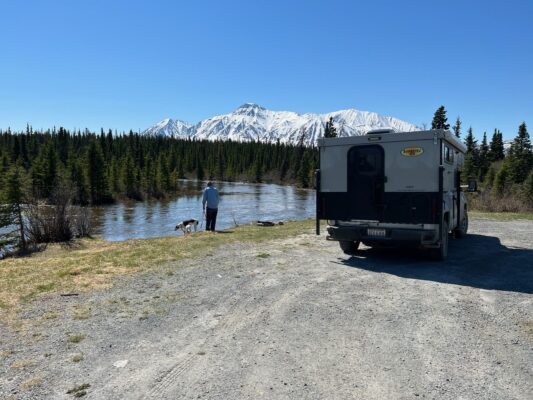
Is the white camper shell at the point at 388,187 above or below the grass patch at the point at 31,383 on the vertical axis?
above

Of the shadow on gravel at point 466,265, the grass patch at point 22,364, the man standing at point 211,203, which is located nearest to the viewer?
the grass patch at point 22,364

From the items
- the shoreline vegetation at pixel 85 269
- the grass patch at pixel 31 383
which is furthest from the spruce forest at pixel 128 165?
the grass patch at pixel 31 383

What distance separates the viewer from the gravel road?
3.77m

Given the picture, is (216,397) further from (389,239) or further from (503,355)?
(389,239)

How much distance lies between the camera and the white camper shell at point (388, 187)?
8531 mm

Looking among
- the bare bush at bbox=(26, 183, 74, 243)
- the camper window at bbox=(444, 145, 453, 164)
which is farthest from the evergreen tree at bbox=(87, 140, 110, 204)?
the camper window at bbox=(444, 145, 453, 164)

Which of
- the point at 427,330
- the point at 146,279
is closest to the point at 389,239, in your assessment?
the point at 427,330

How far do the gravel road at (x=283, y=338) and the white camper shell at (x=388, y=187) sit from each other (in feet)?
3.41

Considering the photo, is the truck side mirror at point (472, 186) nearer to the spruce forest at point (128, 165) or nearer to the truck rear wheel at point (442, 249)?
the truck rear wheel at point (442, 249)

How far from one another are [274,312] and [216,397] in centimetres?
227

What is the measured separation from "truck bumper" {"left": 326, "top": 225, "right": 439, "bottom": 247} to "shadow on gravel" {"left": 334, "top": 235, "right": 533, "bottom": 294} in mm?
546

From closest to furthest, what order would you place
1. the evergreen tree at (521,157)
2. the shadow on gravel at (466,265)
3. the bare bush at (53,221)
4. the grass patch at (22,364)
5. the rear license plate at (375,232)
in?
the grass patch at (22,364)
the shadow on gravel at (466,265)
the rear license plate at (375,232)
the bare bush at (53,221)
the evergreen tree at (521,157)

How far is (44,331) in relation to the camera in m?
5.10

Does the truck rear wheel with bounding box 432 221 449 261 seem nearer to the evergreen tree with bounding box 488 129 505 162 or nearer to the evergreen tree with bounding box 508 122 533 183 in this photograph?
the evergreen tree with bounding box 508 122 533 183
